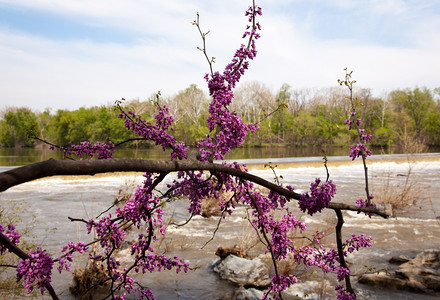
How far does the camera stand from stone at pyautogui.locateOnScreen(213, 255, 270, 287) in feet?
19.6

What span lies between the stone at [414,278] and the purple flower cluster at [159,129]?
14.4 ft

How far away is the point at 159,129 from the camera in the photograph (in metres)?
2.74

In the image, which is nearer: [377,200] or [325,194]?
[325,194]

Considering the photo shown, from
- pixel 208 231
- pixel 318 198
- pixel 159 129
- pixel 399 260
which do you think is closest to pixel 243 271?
pixel 399 260

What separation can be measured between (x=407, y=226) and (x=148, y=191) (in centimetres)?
980

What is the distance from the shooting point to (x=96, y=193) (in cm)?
1559

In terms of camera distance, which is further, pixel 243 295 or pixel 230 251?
pixel 230 251

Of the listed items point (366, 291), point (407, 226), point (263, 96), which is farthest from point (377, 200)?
point (263, 96)

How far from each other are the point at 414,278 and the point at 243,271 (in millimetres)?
2747

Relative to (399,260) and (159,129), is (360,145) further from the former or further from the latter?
(399,260)

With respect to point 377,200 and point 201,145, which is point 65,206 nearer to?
point 377,200

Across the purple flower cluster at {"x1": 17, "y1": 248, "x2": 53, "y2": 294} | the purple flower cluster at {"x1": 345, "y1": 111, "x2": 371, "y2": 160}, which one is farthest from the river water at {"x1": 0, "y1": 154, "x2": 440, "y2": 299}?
the purple flower cluster at {"x1": 17, "y1": 248, "x2": 53, "y2": 294}

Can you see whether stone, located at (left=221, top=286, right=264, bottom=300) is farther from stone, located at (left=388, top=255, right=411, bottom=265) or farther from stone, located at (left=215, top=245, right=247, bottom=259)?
stone, located at (left=388, top=255, right=411, bottom=265)

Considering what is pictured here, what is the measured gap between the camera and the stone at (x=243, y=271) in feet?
19.6
